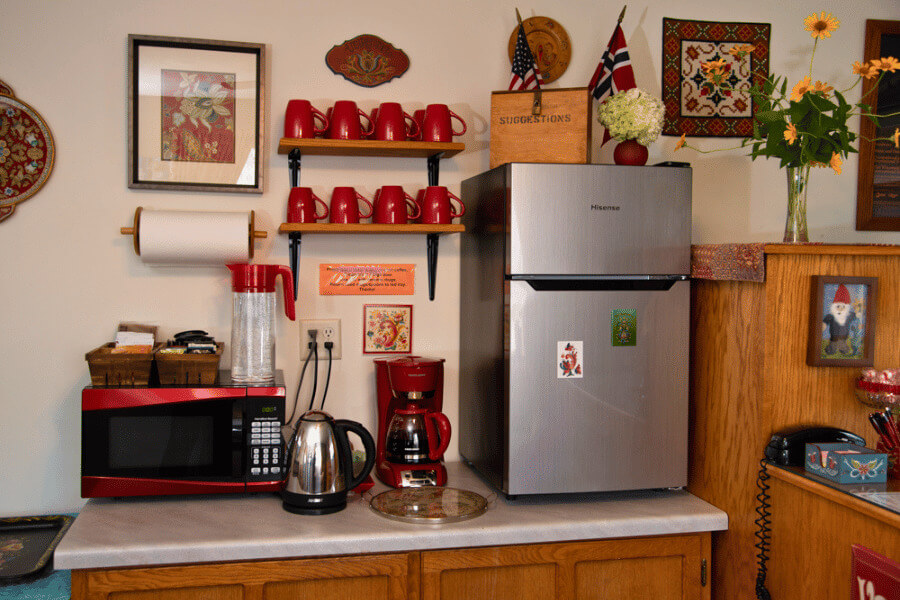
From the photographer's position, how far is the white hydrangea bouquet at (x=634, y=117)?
2.04 metres

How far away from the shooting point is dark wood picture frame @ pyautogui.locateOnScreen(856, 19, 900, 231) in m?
2.61

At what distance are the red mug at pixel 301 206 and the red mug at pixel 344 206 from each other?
0.06m

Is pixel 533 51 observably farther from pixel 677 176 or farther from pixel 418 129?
pixel 677 176

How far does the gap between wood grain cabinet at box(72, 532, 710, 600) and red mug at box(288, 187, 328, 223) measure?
3.09 ft

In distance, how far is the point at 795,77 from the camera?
8.46 feet

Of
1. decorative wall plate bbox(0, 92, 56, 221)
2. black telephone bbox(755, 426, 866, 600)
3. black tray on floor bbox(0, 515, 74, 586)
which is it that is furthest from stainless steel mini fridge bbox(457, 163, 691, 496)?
decorative wall plate bbox(0, 92, 56, 221)

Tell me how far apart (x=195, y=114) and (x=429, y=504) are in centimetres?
129

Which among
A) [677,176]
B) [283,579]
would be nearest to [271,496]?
[283,579]

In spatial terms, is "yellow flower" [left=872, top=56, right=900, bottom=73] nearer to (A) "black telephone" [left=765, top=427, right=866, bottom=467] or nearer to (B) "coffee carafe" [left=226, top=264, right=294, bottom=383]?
(A) "black telephone" [left=765, top=427, right=866, bottom=467]

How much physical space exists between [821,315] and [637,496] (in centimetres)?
68

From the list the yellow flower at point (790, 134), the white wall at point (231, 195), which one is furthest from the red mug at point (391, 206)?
the yellow flower at point (790, 134)

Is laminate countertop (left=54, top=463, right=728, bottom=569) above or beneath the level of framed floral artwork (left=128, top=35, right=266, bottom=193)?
beneath

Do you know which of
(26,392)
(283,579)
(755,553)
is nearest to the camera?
(283,579)

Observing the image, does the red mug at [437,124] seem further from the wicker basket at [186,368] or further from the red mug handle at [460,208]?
the wicker basket at [186,368]
